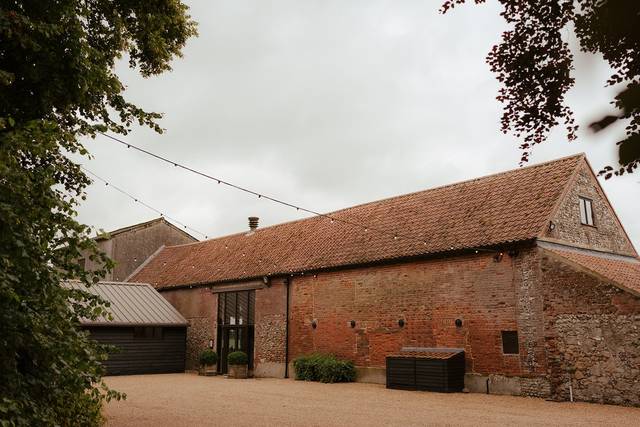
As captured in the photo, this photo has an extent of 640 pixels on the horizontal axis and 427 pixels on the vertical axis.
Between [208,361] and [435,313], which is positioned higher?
[435,313]

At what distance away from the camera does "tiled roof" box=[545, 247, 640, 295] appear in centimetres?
1437

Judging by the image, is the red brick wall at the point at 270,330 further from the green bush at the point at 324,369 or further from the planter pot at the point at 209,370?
the planter pot at the point at 209,370

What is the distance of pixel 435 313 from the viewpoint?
1791 centimetres

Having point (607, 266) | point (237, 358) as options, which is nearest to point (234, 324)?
point (237, 358)

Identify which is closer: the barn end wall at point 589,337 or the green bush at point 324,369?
the barn end wall at point 589,337

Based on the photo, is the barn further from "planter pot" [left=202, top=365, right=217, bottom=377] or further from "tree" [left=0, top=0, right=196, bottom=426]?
"tree" [left=0, top=0, right=196, bottom=426]

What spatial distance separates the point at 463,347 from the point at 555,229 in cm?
457

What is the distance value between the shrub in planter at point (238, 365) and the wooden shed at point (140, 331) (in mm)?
4930

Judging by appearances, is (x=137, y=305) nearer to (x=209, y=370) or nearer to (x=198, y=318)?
(x=198, y=318)

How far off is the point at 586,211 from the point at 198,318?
1837 centimetres

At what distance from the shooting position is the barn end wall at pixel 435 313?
1564cm

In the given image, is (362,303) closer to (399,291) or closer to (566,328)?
(399,291)

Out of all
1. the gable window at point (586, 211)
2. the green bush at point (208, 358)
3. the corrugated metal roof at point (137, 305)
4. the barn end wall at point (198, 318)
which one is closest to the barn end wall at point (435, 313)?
the gable window at point (586, 211)

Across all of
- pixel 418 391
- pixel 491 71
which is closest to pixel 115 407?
pixel 418 391
